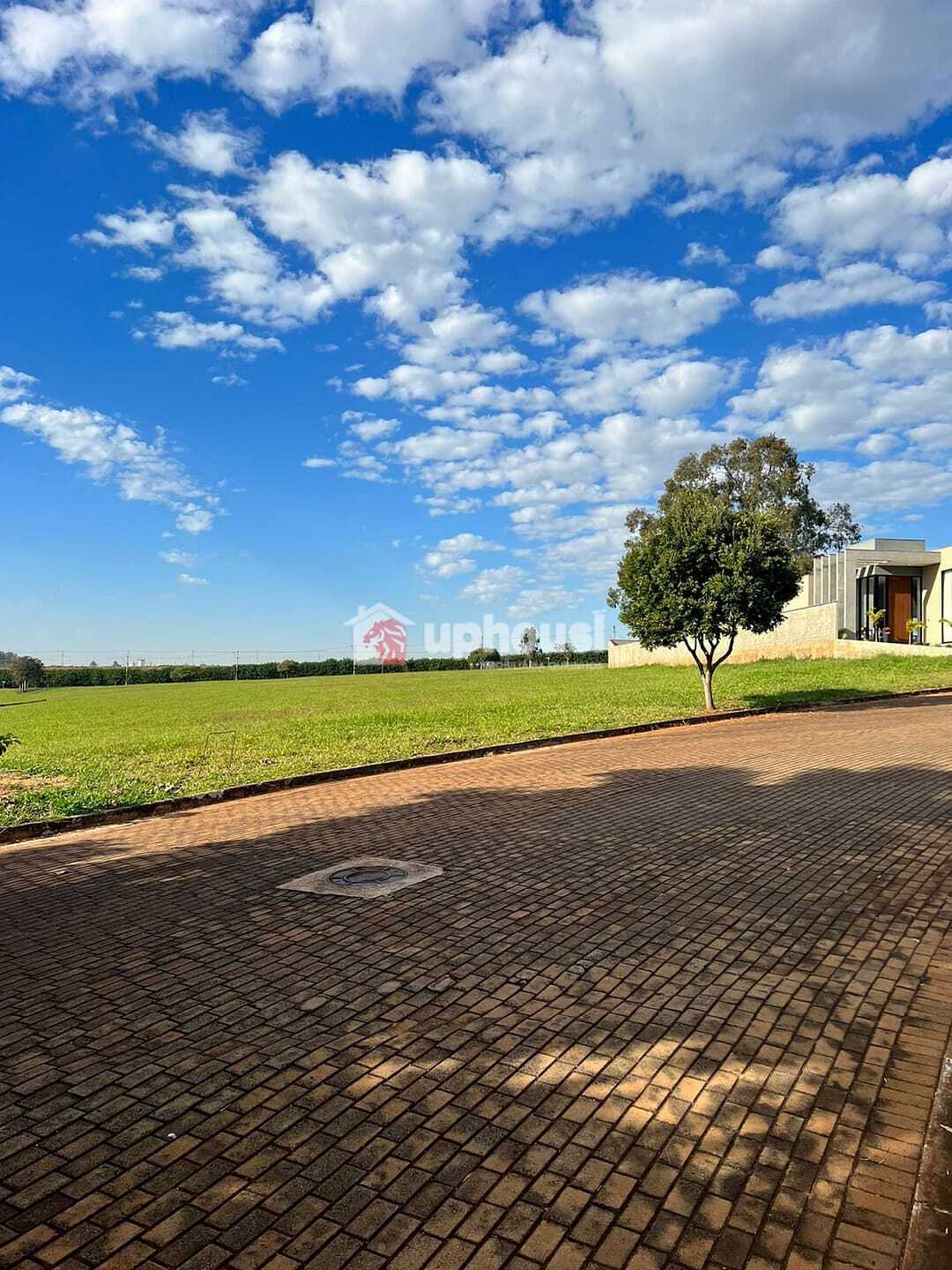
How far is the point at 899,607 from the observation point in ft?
130

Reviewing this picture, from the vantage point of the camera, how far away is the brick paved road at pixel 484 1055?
2.73 metres

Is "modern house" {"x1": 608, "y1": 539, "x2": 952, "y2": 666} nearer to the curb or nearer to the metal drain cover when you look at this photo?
the metal drain cover

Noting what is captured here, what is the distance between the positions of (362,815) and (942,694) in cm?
2033

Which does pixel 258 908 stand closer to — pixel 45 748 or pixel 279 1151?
pixel 279 1151

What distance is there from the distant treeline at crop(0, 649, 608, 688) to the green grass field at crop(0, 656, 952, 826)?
1178 inches

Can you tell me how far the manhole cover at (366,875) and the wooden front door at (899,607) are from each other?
37987 millimetres

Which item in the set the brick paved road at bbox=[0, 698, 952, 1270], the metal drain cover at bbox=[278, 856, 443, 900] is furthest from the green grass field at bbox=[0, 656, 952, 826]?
the brick paved road at bbox=[0, 698, 952, 1270]

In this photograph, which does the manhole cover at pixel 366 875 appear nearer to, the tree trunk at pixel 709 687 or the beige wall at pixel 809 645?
the tree trunk at pixel 709 687

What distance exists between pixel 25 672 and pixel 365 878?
63.9 metres

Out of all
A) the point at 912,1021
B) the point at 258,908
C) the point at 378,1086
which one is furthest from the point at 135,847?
the point at 912,1021

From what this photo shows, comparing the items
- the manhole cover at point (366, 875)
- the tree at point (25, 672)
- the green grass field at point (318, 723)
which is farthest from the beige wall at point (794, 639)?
the tree at point (25, 672)

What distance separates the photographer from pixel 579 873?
22.3 feet

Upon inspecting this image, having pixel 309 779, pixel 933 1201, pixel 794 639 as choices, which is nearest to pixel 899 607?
pixel 794 639

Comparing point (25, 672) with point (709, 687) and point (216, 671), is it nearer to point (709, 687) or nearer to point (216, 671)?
point (216, 671)
